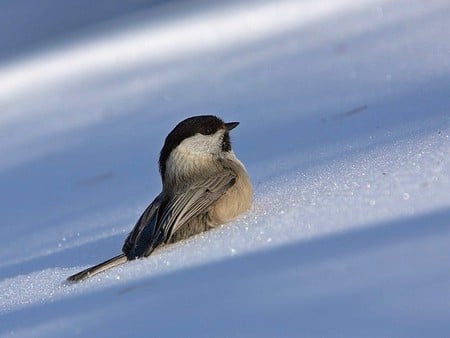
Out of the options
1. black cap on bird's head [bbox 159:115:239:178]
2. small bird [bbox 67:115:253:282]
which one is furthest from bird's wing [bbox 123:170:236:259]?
black cap on bird's head [bbox 159:115:239:178]

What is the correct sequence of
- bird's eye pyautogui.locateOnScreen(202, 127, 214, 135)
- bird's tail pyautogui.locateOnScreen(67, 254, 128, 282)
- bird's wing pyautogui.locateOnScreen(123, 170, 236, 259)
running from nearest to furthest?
bird's tail pyautogui.locateOnScreen(67, 254, 128, 282), bird's wing pyautogui.locateOnScreen(123, 170, 236, 259), bird's eye pyautogui.locateOnScreen(202, 127, 214, 135)

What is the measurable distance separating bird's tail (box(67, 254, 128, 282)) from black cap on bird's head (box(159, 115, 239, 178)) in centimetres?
53

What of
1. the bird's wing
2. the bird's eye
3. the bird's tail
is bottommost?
the bird's tail

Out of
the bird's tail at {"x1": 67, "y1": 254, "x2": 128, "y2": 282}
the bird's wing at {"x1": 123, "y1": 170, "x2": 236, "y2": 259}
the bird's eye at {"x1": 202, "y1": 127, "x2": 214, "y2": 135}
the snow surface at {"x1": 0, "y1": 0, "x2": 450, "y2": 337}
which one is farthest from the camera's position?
the bird's eye at {"x1": 202, "y1": 127, "x2": 214, "y2": 135}

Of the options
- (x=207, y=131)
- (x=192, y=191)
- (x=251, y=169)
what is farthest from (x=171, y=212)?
(x=251, y=169)

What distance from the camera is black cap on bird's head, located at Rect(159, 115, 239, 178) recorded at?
161 inches

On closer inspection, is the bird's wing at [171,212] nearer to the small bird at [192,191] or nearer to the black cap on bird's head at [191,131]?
A: the small bird at [192,191]

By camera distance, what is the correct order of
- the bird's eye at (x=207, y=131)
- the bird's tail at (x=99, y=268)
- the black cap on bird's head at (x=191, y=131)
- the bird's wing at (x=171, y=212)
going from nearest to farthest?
the bird's tail at (x=99, y=268) < the bird's wing at (x=171, y=212) < the black cap on bird's head at (x=191, y=131) < the bird's eye at (x=207, y=131)

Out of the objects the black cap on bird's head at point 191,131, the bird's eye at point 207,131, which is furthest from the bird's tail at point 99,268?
the bird's eye at point 207,131

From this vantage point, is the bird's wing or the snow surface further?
the bird's wing

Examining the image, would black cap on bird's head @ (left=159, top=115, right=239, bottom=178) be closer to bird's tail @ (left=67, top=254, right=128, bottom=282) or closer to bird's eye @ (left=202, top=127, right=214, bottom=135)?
bird's eye @ (left=202, top=127, right=214, bottom=135)

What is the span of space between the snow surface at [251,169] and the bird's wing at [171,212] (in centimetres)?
8

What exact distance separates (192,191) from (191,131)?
33 cm

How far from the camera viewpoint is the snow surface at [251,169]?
2586 mm
